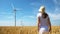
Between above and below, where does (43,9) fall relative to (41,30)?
above

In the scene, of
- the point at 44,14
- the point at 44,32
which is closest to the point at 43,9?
the point at 44,14

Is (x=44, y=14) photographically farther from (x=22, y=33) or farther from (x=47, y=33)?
(x=22, y=33)

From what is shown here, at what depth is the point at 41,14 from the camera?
7.36 meters

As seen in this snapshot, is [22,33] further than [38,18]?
Yes

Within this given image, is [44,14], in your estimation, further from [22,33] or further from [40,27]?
[22,33]

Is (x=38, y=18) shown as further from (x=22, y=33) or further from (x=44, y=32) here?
(x=22, y=33)

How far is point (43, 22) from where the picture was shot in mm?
7453

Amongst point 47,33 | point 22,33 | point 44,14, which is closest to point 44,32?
point 47,33

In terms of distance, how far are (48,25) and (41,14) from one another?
16.2 inches

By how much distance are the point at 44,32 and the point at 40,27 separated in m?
0.22

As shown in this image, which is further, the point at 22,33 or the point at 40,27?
the point at 22,33

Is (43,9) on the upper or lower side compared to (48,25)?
upper

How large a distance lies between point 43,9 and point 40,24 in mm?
559

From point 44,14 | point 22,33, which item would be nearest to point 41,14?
point 44,14
